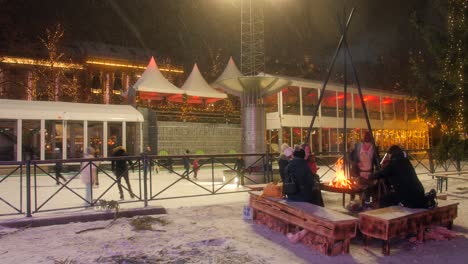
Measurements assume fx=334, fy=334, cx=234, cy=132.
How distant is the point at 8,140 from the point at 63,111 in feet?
9.50

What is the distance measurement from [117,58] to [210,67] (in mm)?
11307

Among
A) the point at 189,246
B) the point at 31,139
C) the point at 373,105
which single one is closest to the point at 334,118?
the point at 373,105

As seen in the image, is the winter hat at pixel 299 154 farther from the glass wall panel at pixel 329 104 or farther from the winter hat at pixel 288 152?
the glass wall panel at pixel 329 104

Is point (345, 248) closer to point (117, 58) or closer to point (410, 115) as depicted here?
point (410, 115)

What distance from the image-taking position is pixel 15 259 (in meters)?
4.83

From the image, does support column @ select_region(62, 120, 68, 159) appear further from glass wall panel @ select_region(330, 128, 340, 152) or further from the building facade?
glass wall panel @ select_region(330, 128, 340, 152)

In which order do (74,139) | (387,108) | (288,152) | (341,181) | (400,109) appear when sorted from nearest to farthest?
(288,152)
(341,181)
(74,139)
(387,108)
(400,109)

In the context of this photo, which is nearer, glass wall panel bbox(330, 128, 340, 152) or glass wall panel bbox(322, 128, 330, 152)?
glass wall panel bbox(322, 128, 330, 152)

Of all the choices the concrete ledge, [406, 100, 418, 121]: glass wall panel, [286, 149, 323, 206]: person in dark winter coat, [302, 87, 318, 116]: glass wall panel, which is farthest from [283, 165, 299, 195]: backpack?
[406, 100, 418, 121]: glass wall panel

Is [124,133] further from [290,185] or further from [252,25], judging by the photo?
[290,185]

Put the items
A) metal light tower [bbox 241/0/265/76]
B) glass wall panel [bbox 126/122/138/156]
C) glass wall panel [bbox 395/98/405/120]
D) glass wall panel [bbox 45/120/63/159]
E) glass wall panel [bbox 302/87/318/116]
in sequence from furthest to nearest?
glass wall panel [bbox 395/98/405/120], metal light tower [bbox 241/0/265/76], glass wall panel [bbox 302/87/318/116], glass wall panel [bbox 126/122/138/156], glass wall panel [bbox 45/120/63/159]

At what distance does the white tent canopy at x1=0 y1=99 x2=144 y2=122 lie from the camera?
16.7 m

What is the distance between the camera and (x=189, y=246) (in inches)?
210

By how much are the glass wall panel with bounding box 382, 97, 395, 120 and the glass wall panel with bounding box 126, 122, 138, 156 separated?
786 inches
